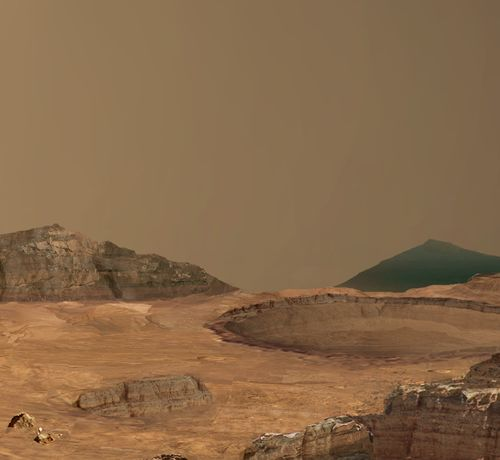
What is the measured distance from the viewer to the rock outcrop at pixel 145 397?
361 inches

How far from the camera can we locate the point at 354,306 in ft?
57.0

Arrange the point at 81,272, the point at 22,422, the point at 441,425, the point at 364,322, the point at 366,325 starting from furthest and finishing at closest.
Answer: the point at 81,272 → the point at 364,322 → the point at 366,325 → the point at 441,425 → the point at 22,422

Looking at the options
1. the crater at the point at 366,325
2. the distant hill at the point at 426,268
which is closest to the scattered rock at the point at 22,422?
the crater at the point at 366,325

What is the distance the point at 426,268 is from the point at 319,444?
22712mm

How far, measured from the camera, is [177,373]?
36.4ft

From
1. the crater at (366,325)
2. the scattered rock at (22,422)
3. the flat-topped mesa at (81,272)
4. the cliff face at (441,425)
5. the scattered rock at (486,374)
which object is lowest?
the cliff face at (441,425)

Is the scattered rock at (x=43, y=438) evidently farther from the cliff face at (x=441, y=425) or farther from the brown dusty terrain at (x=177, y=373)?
the cliff face at (x=441, y=425)

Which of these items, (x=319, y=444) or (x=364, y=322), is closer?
(x=319, y=444)

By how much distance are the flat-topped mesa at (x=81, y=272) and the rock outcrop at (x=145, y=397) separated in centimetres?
986

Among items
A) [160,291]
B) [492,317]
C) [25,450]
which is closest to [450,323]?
[492,317]

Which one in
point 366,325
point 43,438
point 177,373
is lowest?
point 43,438

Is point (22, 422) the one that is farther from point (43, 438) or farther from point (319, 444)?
point (319, 444)

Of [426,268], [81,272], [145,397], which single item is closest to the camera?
[145,397]

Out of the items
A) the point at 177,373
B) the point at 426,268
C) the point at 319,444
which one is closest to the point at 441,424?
the point at 319,444
